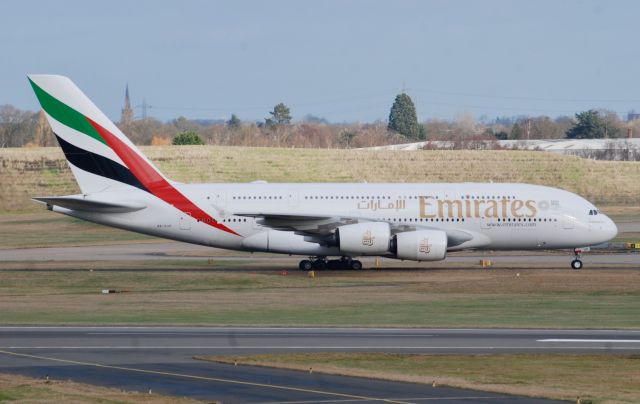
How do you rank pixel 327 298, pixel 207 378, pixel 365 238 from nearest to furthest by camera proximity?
pixel 207 378, pixel 327 298, pixel 365 238

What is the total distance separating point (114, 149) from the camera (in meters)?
48.7

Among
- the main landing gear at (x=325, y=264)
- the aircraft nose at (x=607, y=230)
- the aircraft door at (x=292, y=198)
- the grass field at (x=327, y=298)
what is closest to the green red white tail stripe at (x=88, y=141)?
the grass field at (x=327, y=298)

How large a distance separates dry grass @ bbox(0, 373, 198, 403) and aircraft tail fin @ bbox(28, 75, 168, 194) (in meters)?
27.7

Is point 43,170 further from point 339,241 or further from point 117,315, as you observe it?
point 117,315

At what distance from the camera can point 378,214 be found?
162ft

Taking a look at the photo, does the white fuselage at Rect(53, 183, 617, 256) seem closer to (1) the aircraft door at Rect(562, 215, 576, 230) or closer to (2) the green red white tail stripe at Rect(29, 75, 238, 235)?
(1) the aircraft door at Rect(562, 215, 576, 230)

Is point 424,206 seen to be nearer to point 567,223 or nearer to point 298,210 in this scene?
point 298,210

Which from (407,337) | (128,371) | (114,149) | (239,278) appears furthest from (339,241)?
(128,371)

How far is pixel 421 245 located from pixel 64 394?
28627 millimetres

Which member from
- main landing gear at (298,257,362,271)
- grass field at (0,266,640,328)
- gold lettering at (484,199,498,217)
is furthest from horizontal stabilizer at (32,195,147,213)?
gold lettering at (484,199,498,217)

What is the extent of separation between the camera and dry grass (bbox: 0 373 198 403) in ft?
64.5

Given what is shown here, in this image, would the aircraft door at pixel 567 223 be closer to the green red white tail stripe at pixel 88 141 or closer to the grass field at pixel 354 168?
the green red white tail stripe at pixel 88 141

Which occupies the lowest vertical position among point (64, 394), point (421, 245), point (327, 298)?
point (327, 298)

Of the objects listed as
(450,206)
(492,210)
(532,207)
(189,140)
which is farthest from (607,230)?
(189,140)
